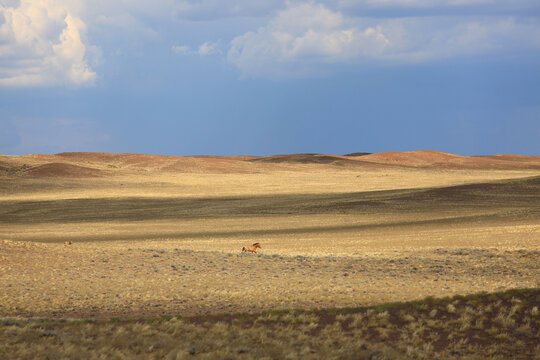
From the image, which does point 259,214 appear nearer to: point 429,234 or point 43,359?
point 429,234

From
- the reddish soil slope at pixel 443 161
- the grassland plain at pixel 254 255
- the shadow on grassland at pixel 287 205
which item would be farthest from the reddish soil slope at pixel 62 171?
the reddish soil slope at pixel 443 161

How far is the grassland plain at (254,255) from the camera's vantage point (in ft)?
52.7

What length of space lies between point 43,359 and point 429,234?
78.7 feet

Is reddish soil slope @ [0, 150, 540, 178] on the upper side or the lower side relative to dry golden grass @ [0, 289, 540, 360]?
upper

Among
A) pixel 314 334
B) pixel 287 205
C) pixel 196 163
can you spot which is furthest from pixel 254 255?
pixel 196 163

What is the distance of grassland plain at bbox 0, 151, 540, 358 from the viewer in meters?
16.1

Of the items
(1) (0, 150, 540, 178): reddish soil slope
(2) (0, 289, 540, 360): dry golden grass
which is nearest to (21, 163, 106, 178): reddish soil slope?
(1) (0, 150, 540, 178): reddish soil slope

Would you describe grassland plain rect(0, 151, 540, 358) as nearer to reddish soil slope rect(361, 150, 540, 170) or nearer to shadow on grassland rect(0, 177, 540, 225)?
shadow on grassland rect(0, 177, 540, 225)

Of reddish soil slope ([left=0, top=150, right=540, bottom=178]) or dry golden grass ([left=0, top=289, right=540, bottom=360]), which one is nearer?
dry golden grass ([left=0, top=289, right=540, bottom=360])

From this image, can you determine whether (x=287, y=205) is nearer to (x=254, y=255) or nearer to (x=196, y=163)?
(x=254, y=255)

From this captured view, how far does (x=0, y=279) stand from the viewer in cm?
1873

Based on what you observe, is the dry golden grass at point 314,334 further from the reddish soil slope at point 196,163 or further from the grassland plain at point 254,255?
the reddish soil slope at point 196,163

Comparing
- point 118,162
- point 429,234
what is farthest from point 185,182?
point 429,234

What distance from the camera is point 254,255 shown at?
23094mm
